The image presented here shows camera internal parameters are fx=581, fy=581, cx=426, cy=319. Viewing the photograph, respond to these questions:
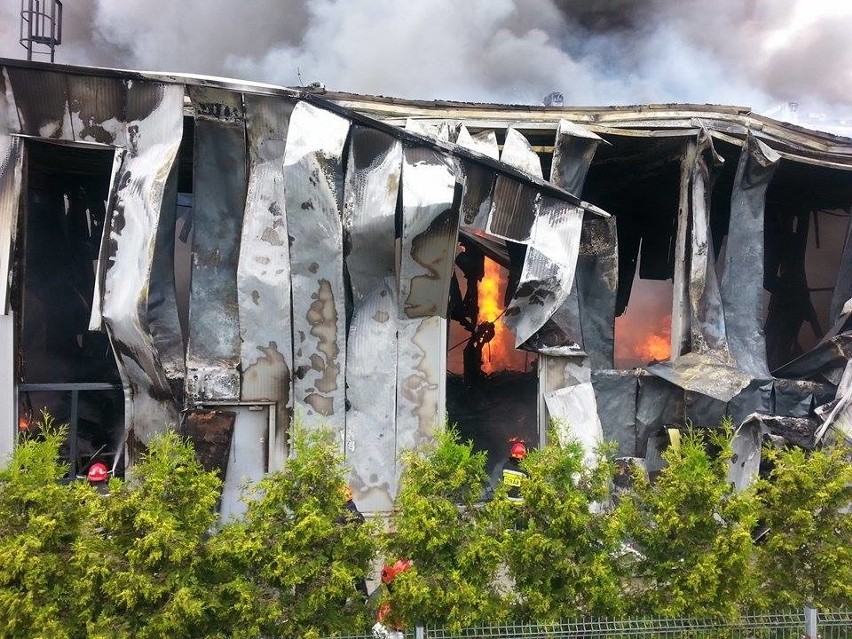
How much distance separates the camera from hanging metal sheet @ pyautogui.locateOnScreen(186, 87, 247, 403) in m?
7.71

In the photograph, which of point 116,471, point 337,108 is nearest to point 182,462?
point 337,108

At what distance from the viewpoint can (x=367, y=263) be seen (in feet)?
25.6

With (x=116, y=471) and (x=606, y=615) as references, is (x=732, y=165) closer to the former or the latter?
(x=606, y=615)

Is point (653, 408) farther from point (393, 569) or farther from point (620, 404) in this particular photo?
point (393, 569)

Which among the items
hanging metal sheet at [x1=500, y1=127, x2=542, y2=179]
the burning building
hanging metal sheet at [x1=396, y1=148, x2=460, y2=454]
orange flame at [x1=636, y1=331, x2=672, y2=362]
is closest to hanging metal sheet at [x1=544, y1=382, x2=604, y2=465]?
the burning building

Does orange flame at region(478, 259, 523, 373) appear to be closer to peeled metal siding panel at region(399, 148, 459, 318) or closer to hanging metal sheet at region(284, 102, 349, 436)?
peeled metal siding panel at region(399, 148, 459, 318)

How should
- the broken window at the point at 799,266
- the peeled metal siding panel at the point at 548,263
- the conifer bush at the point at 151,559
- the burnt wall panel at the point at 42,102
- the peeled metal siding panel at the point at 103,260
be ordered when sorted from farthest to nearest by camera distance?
the broken window at the point at 799,266
the peeled metal siding panel at the point at 548,263
the peeled metal siding panel at the point at 103,260
the burnt wall panel at the point at 42,102
the conifer bush at the point at 151,559

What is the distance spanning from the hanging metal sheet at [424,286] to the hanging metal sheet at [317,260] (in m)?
0.85

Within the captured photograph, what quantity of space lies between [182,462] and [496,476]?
698cm

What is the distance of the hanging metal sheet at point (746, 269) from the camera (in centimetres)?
941

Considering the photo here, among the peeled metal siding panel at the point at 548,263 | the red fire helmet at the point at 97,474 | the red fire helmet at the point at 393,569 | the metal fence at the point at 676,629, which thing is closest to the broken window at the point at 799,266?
the peeled metal siding panel at the point at 548,263

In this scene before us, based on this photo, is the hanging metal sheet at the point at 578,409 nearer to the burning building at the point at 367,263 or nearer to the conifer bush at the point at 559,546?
the burning building at the point at 367,263

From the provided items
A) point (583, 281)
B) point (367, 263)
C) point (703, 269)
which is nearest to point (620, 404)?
point (583, 281)

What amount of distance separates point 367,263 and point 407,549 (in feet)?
13.6
